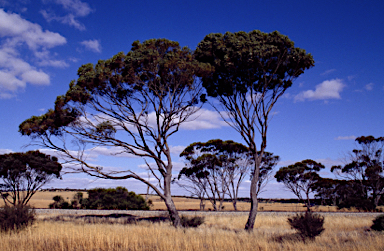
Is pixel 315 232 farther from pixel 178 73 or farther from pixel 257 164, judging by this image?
pixel 178 73

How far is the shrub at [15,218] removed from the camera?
12.0m

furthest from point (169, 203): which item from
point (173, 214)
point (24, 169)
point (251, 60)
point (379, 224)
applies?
point (24, 169)

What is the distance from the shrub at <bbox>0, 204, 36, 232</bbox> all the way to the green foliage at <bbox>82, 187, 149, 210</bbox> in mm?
25518

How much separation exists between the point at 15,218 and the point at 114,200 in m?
27.1

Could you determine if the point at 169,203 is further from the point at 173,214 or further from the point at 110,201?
the point at 110,201

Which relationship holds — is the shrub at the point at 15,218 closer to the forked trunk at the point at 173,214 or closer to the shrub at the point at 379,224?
the forked trunk at the point at 173,214

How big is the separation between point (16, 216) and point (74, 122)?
6.44 metres

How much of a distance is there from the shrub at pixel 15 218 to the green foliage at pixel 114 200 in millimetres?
25518

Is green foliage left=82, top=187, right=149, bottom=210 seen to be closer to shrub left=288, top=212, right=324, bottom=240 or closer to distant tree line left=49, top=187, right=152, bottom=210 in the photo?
distant tree line left=49, top=187, right=152, bottom=210

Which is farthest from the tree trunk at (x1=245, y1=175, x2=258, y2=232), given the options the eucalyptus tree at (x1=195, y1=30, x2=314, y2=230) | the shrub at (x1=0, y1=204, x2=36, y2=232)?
the shrub at (x1=0, y1=204, x2=36, y2=232)

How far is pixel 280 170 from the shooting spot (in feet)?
139

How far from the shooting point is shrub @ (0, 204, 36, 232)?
12.0 m

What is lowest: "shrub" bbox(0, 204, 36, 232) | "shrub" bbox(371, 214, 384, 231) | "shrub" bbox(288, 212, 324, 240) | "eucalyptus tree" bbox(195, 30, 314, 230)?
Answer: "shrub" bbox(371, 214, 384, 231)

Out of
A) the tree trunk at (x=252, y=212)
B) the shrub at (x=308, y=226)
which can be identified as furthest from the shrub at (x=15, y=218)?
the shrub at (x=308, y=226)
